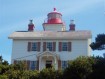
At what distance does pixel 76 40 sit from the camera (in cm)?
5747

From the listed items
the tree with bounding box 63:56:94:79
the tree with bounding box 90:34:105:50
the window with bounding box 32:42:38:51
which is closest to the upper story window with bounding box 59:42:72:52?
the window with bounding box 32:42:38:51

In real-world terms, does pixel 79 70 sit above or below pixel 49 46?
below

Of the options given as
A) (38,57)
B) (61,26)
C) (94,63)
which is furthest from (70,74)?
(61,26)

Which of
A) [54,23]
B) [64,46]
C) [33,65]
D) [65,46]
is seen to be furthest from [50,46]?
[54,23]

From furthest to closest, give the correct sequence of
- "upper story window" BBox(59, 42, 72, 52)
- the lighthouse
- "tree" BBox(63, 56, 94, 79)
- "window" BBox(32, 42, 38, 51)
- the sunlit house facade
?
the lighthouse < "window" BBox(32, 42, 38, 51) < "upper story window" BBox(59, 42, 72, 52) < the sunlit house facade < "tree" BBox(63, 56, 94, 79)

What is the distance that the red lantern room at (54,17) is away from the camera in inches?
2598

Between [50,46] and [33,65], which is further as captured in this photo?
[50,46]

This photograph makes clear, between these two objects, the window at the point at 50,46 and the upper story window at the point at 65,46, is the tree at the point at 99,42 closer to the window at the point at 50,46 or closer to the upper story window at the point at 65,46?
the upper story window at the point at 65,46

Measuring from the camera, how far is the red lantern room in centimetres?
6600

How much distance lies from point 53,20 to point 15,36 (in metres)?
9.26

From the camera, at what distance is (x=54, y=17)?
66.6 m

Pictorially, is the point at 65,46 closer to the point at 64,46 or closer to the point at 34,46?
the point at 64,46

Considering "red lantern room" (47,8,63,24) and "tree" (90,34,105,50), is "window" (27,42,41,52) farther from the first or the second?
"tree" (90,34,105,50)

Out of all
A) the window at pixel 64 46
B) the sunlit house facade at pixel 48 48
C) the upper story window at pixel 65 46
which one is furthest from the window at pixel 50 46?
the window at pixel 64 46
